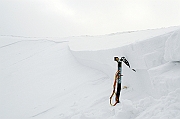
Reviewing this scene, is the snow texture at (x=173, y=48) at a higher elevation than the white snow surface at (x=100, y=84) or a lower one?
higher

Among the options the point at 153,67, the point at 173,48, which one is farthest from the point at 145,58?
the point at 173,48

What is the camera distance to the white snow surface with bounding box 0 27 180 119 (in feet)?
9.18

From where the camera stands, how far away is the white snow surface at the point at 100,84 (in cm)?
280

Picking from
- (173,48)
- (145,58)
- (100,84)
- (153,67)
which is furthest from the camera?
(100,84)

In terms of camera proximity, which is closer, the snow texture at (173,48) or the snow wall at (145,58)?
the snow texture at (173,48)

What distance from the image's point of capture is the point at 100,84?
5.46 m

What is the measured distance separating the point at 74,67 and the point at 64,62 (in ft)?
4.57

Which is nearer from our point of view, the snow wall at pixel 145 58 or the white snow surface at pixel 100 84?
the white snow surface at pixel 100 84

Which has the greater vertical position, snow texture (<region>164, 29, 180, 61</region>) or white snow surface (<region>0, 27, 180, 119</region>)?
snow texture (<region>164, 29, 180, 61</region>)

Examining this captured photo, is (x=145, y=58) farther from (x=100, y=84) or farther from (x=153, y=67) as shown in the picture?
(x=100, y=84)

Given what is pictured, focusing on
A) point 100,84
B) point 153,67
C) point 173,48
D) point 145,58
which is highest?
point 173,48

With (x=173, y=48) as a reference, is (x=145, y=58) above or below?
below

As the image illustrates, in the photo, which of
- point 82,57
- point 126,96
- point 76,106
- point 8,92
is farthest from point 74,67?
point 126,96

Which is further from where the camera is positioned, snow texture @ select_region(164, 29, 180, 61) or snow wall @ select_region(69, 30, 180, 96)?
snow wall @ select_region(69, 30, 180, 96)
